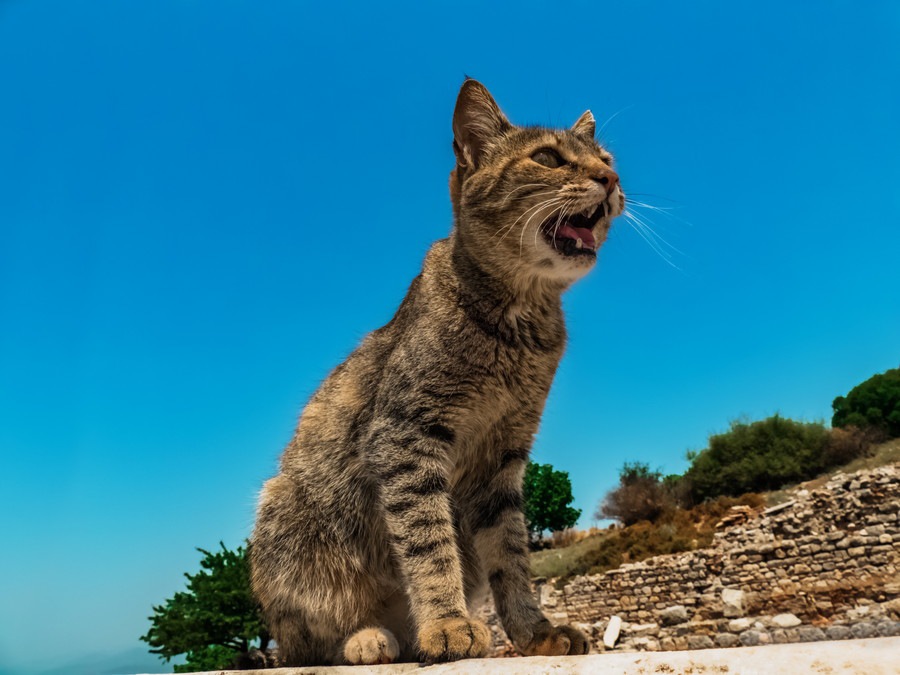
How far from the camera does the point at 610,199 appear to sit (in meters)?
3.15

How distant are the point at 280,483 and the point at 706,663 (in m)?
2.47

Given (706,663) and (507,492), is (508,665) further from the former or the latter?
(507,492)

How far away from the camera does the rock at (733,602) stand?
1354 cm

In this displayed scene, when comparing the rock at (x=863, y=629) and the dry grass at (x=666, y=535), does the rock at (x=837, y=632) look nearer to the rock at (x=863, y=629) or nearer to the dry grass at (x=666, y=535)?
the rock at (x=863, y=629)

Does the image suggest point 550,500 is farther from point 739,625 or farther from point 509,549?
point 509,549

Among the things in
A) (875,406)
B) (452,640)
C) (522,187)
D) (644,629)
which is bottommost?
(644,629)

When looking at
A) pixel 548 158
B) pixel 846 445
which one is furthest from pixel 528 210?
pixel 846 445

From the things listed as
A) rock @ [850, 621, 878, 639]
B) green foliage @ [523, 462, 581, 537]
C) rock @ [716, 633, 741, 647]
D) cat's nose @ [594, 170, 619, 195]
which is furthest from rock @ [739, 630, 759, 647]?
green foliage @ [523, 462, 581, 537]

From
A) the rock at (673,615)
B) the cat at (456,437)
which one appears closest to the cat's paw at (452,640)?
the cat at (456,437)

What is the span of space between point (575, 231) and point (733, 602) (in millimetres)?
13275

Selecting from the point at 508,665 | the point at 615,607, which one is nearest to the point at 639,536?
the point at 615,607

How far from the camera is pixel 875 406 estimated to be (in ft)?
74.0

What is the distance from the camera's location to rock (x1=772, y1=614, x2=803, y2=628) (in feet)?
41.4

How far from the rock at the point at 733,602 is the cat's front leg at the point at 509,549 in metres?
12.6
